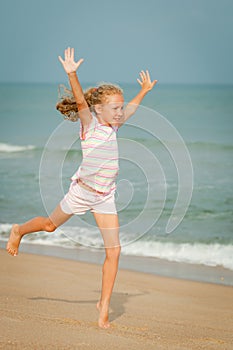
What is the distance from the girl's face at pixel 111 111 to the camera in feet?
16.0

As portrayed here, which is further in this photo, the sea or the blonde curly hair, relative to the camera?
the sea

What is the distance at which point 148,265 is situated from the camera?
339 inches

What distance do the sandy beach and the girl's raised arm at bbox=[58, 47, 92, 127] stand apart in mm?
1459

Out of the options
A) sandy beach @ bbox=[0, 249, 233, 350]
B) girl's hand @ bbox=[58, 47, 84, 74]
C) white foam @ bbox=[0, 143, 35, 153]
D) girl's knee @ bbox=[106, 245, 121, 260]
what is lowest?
white foam @ bbox=[0, 143, 35, 153]

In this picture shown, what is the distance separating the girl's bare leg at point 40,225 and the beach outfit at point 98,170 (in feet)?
0.74

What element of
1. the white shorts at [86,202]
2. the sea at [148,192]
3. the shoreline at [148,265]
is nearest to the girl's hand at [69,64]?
the white shorts at [86,202]

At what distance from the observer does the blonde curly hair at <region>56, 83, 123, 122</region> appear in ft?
16.2

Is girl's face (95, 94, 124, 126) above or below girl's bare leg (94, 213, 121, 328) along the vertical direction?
above

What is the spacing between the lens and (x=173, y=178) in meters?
17.6

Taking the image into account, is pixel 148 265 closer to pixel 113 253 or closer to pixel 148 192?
pixel 113 253

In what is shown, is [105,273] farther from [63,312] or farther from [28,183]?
[28,183]

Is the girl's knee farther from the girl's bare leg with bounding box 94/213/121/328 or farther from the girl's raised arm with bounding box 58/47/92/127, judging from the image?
the girl's raised arm with bounding box 58/47/92/127

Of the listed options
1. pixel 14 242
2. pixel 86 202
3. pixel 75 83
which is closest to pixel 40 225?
pixel 14 242

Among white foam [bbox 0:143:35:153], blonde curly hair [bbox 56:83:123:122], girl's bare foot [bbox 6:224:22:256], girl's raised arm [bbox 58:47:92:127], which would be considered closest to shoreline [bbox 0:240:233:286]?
girl's bare foot [bbox 6:224:22:256]
